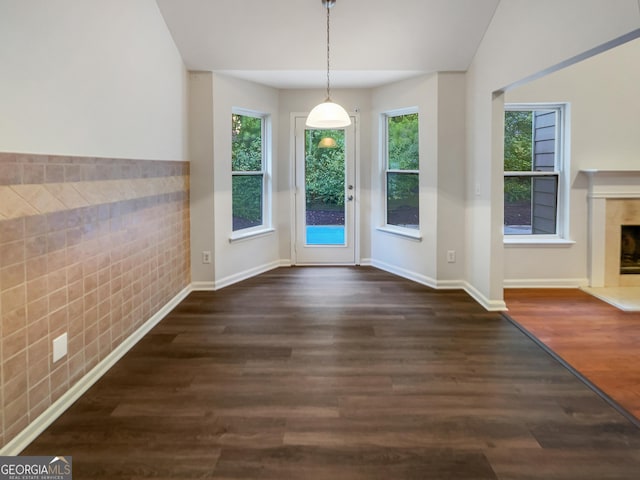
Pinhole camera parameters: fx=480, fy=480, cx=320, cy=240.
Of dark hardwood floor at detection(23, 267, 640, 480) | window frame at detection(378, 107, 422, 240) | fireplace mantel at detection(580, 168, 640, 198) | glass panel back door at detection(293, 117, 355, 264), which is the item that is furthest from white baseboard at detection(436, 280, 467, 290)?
fireplace mantel at detection(580, 168, 640, 198)

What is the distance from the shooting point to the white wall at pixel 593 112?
513cm

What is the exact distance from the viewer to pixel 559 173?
5324 mm

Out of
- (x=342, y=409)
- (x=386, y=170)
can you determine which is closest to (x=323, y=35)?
(x=386, y=170)

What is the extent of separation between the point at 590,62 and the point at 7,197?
5.52 metres

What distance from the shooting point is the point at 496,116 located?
4.25 m

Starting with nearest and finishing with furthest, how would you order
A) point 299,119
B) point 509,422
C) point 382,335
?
1. point 509,422
2. point 382,335
3. point 299,119

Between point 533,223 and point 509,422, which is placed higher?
point 533,223

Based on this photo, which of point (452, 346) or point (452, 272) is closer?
point (452, 346)

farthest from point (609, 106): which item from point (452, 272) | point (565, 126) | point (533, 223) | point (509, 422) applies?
point (509, 422)

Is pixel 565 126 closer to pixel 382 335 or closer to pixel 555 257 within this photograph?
pixel 555 257

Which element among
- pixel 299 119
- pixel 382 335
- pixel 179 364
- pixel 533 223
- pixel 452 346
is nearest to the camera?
pixel 179 364

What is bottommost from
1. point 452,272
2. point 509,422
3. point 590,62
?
point 509,422

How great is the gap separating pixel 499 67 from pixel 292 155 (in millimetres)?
2958

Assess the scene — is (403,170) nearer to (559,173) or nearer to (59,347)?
(559,173)
